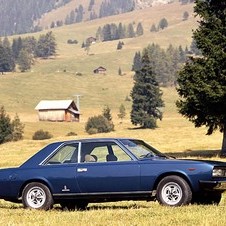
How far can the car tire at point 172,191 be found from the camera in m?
12.6

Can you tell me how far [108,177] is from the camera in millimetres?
12969

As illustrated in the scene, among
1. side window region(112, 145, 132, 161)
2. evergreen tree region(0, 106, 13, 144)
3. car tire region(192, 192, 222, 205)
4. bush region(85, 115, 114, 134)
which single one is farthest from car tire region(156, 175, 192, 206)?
bush region(85, 115, 114, 134)

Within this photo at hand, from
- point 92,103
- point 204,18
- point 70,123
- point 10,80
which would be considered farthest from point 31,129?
point 10,80

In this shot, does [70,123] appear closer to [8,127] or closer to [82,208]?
[8,127]

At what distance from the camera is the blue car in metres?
12.6

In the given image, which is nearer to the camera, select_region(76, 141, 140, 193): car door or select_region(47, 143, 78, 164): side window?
select_region(76, 141, 140, 193): car door

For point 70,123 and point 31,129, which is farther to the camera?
point 70,123

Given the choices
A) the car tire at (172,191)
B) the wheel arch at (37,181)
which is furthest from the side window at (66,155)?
the car tire at (172,191)

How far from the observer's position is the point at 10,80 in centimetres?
18500

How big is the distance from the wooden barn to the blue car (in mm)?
111707

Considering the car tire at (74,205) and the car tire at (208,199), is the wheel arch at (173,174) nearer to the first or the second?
the car tire at (208,199)

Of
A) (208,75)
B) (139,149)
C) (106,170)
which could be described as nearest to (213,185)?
(139,149)

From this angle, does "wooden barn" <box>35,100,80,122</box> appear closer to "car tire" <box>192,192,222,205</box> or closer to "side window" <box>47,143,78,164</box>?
"side window" <box>47,143,78,164</box>

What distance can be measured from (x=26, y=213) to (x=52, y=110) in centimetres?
11482
